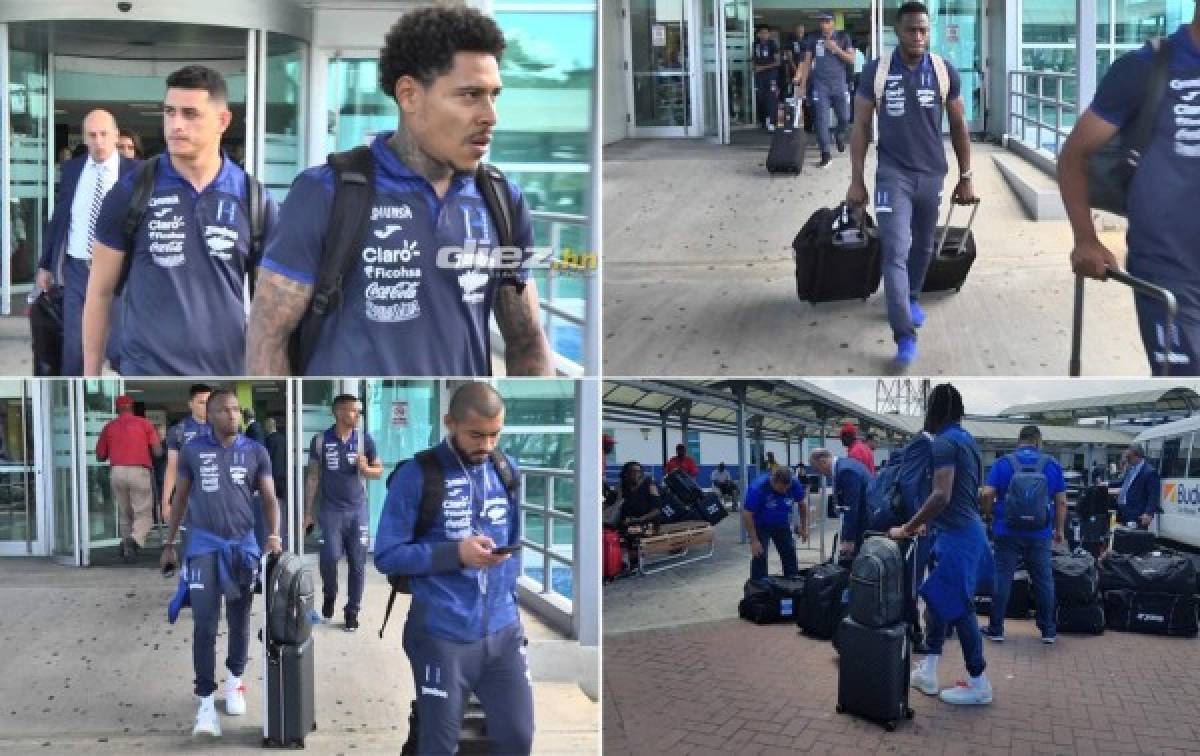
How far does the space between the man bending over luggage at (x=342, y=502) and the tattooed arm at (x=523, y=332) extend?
418 millimetres

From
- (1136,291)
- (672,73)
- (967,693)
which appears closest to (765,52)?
(672,73)

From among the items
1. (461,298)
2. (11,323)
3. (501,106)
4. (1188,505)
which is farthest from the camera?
(1188,505)

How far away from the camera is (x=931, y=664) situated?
314cm

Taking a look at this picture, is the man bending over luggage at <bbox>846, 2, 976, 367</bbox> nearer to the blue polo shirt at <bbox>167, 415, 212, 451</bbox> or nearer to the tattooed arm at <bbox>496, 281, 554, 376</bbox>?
the tattooed arm at <bbox>496, 281, 554, 376</bbox>

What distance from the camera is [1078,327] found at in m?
3.11

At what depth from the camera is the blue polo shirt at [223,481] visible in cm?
312

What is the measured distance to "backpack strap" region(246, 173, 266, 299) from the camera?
110 inches

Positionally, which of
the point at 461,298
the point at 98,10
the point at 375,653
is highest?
the point at 98,10

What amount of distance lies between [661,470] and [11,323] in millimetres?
1675

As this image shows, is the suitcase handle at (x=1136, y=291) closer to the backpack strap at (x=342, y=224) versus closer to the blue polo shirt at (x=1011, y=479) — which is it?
the blue polo shirt at (x=1011, y=479)

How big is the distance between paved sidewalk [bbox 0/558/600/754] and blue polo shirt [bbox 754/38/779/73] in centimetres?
162

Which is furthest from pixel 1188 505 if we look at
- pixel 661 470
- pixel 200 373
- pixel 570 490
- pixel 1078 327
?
pixel 200 373

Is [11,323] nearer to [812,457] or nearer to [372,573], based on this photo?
[372,573]

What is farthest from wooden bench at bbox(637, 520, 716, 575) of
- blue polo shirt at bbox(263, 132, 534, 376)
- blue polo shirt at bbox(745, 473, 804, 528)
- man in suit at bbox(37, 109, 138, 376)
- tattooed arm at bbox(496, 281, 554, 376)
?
man in suit at bbox(37, 109, 138, 376)
